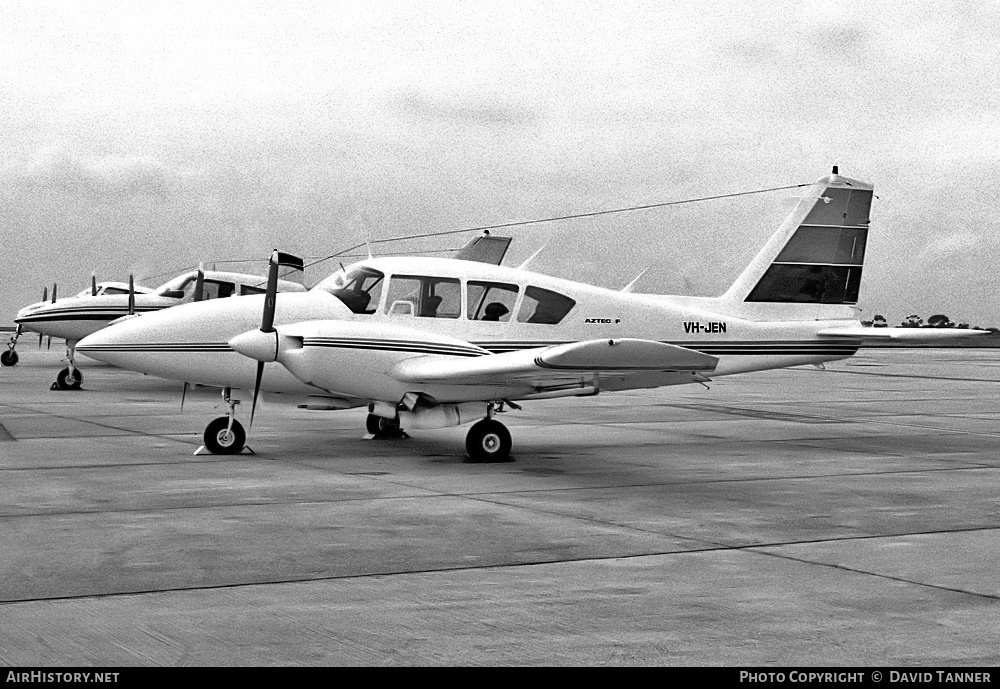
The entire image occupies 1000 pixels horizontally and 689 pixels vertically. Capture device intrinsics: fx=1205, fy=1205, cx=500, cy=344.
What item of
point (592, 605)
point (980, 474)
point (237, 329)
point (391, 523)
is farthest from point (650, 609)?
point (237, 329)

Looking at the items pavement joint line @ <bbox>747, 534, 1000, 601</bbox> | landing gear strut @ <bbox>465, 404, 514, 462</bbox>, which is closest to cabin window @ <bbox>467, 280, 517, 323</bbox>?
landing gear strut @ <bbox>465, 404, 514, 462</bbox>

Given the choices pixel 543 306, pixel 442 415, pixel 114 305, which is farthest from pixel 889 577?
pixel 114 305

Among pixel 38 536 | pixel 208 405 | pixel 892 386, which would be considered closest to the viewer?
pixel 38 536

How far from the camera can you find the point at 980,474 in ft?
43.4

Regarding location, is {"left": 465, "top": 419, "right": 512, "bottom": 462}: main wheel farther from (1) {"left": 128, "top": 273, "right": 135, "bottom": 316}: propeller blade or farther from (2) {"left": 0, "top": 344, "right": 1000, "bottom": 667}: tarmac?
(1) {"left": 128, "top": 273, "right": 135, "bottom": 316}: propeller blade

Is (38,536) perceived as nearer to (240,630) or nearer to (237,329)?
(240,630)

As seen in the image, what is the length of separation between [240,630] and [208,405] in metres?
17.1

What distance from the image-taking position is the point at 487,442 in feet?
46.0

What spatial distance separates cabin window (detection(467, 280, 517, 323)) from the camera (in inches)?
598

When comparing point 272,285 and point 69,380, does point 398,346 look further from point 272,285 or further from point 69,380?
point 69,380

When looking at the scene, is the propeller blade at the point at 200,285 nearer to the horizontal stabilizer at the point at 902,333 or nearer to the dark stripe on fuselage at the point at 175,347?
the dark stripe on fuselage at the point at 175,347

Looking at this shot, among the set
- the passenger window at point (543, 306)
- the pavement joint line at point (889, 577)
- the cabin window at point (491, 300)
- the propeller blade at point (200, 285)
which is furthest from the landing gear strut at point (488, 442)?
the propeller blade at point (200, 285)

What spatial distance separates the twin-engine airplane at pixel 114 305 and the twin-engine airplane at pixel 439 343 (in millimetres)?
11995

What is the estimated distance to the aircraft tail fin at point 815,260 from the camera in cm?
1809
